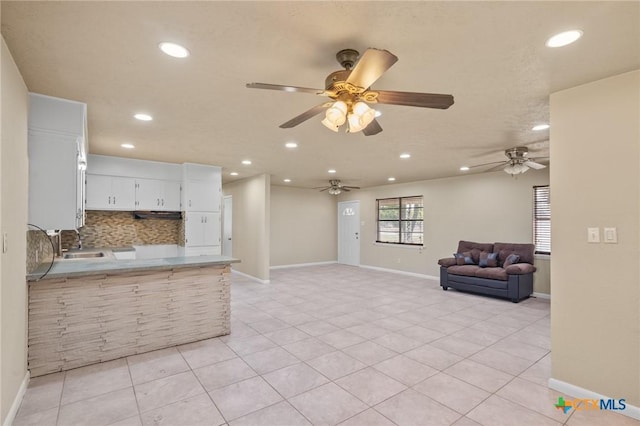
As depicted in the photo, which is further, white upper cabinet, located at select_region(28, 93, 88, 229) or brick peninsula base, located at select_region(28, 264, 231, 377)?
brick peninsula base, located at select_region(28, 264, 231, 377)

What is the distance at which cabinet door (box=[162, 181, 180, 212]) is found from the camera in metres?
5.88

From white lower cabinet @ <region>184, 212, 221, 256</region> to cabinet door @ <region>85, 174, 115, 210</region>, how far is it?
4.23 ft

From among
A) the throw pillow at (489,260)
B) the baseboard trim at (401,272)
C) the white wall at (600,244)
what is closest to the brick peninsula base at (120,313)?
the white wall at (600,244)

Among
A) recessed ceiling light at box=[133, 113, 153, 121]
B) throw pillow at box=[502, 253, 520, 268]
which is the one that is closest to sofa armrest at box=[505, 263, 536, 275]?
throw pillow at box=[502, 253, 520, 268]

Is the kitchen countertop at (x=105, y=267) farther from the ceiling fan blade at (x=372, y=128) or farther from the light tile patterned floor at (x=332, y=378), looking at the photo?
the ceiling fan blade at (x=372, y=128)

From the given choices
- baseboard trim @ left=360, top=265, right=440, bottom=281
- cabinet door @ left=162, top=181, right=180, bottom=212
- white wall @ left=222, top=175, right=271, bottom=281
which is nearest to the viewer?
cabinet door @ left=162, top=181, right=180, bottom=212

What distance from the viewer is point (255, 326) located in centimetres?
413

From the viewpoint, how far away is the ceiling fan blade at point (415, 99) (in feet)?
6.09

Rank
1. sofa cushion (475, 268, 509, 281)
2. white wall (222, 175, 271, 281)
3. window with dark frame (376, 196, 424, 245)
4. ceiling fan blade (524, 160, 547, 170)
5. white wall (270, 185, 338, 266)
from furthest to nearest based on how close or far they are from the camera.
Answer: white wall (270, 185, 338, 266) → window with dark frame (376, 196, 424, 245) → white wall (222, 175, 271, 281) → sofa cushion (475, 268, 509, 281) → ceiling fan blade (524, 160, 547, 170)

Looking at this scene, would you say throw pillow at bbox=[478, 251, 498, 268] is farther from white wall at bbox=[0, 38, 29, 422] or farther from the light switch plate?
white wall at bbox=[0, 38, 29, 422]

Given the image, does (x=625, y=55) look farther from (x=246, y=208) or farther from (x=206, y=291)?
(x=246, y=208)

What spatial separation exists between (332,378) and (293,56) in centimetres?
260

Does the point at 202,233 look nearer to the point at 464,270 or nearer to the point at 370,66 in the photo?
the point at 464,270

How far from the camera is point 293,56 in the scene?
6.72 ft
